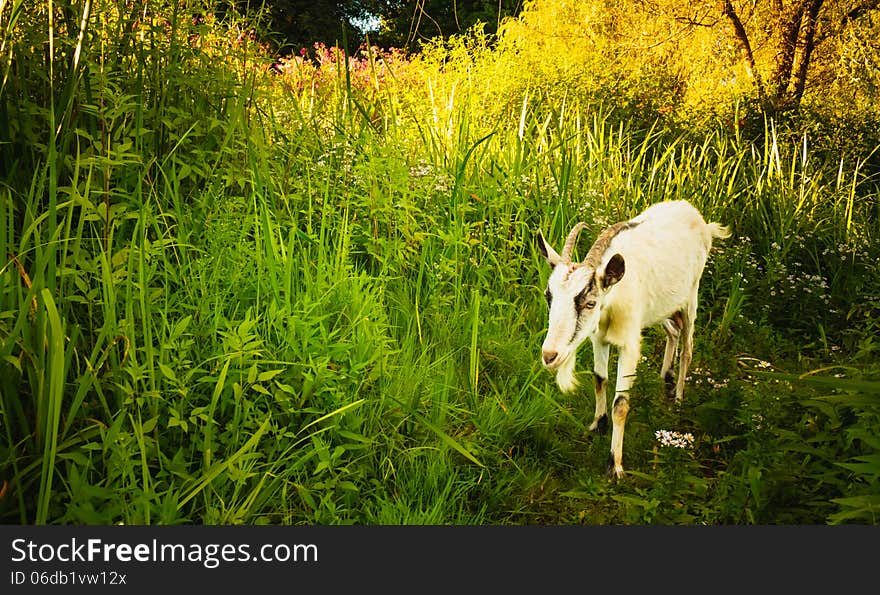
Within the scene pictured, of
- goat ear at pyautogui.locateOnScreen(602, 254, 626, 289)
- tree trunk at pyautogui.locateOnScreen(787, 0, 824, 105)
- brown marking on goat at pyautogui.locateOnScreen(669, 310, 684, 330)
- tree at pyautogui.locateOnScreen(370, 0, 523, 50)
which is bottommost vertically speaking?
brown marking on goat at pyautogui.locateOnScreen(669, 310, 684, 330)

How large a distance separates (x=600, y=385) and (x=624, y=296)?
A: 38 centimetres

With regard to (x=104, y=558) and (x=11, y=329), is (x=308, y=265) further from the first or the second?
(x=104, y=558)

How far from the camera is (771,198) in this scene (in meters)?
4.91

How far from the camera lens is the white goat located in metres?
2.27

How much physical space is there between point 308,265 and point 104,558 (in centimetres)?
148

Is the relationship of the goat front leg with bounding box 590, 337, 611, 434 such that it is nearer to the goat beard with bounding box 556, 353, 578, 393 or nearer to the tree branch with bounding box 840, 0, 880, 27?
the goat beard with bounding box 556, 353, 578, 393

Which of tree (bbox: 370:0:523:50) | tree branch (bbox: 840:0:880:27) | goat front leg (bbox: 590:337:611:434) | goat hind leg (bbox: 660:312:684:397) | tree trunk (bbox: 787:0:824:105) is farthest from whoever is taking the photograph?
tree (bbox: 370:0:523:50)

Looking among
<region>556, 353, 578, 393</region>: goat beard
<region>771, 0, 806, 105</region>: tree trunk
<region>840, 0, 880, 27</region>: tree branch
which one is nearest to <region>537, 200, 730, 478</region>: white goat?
<region>556, 353, 578, 393</region>: goat beard

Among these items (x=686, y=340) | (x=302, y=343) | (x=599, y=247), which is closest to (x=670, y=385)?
(x=686, y=340)

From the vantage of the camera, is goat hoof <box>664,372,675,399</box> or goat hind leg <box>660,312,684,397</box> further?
goat hind leg <box>660,312,684,397</box>

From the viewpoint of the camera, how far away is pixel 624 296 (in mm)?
2564

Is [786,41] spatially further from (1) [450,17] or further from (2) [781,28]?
(1) [450,17]

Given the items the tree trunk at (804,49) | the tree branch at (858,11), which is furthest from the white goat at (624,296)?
the tree branch at (858,11)

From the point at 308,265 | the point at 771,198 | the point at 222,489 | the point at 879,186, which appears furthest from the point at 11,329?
the point at 879,186
